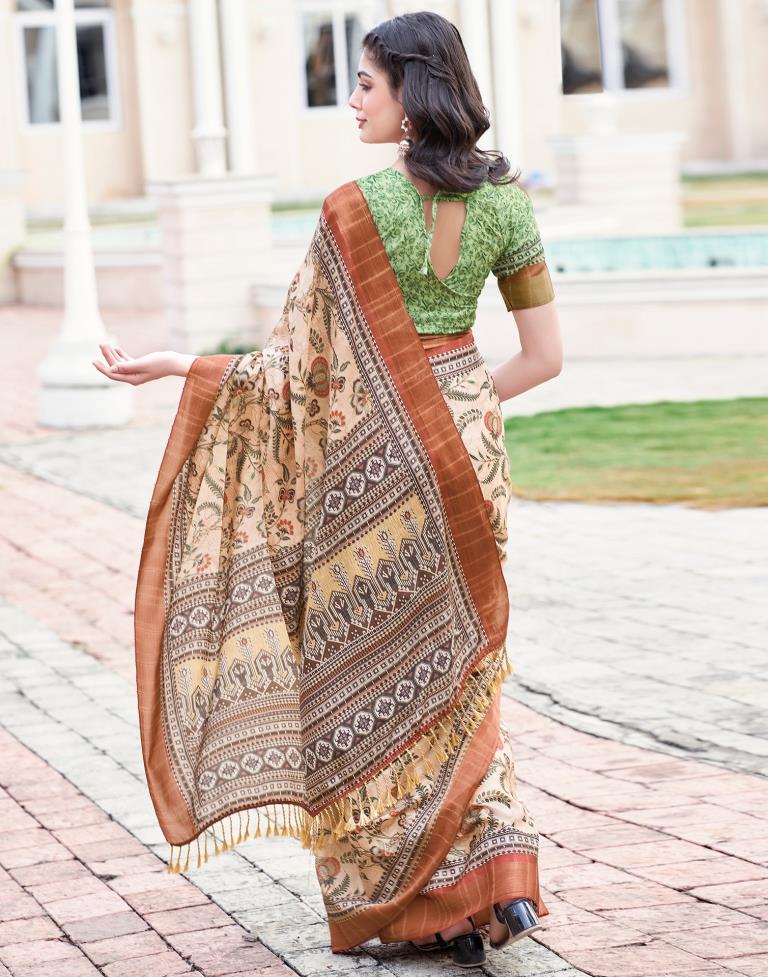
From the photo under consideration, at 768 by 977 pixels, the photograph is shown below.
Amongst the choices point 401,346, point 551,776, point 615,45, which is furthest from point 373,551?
point 615,45

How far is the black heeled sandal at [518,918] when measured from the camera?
3.16 m

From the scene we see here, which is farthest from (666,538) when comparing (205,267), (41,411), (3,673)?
(205,267)

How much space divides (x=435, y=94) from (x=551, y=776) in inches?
80.8

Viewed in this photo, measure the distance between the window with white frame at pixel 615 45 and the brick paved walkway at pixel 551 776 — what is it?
22.2 metres

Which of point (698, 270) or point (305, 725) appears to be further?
point (698, 270)

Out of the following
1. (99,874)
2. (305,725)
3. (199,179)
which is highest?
(199,179)

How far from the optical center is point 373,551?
3320mm

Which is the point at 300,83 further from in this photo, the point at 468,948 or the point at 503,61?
the point at 468,948

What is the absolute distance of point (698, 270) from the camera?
41.5 ft

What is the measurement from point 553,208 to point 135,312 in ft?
14.2

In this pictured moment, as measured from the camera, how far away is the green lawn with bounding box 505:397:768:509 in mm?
8188

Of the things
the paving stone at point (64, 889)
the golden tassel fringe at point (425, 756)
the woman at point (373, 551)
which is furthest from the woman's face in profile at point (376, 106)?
the paving stone at point (64, 889)

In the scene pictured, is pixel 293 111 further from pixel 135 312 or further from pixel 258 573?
pixel 258 573

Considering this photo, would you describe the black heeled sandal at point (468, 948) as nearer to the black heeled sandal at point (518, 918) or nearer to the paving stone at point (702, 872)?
the black heeled sandal at point (518, 918)
